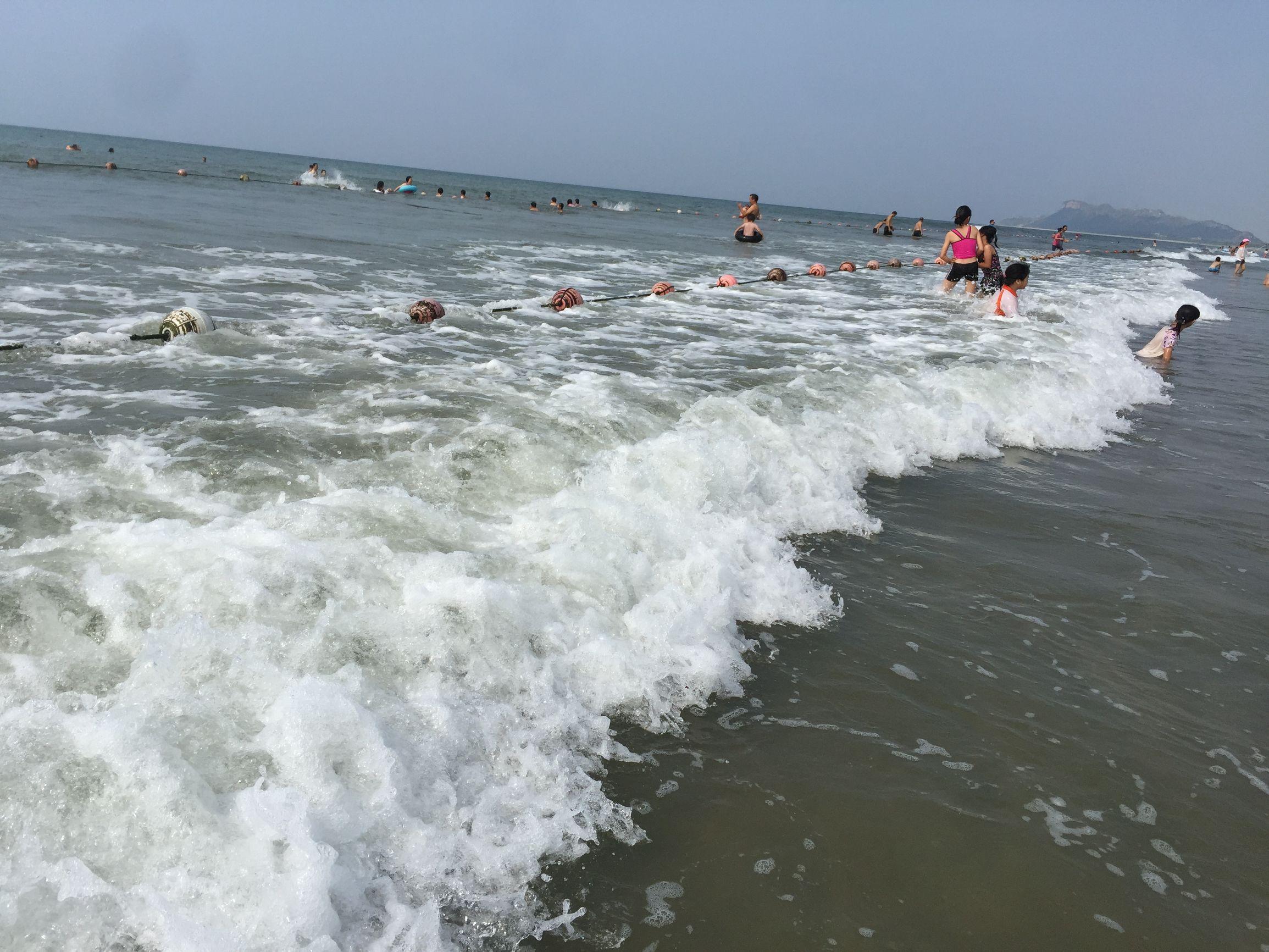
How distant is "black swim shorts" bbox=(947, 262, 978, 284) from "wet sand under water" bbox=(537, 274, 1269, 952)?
11844 mm

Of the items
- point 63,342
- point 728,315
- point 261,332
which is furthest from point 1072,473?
point 63,342

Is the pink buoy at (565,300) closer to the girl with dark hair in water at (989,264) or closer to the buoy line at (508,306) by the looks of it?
the buoy line at (508,306)

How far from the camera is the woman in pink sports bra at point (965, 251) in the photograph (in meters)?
15.5

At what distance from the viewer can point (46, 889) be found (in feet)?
6.67

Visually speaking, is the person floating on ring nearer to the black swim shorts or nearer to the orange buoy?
the black swim shorts

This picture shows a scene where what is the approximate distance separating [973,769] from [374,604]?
241 centimetres

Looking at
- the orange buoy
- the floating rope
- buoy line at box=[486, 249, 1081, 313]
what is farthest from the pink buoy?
the floating rope

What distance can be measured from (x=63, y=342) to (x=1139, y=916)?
8.17 m

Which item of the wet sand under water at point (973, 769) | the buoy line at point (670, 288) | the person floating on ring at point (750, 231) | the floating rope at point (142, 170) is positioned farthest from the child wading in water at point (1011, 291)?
the floating rope at point (142, 170)

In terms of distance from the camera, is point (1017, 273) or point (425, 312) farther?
point (1017, 273)

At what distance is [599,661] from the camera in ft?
10.9

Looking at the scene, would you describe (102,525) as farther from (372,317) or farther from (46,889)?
(372,317)

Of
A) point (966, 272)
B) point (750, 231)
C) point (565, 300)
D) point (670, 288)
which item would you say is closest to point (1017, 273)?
point (966, 272)

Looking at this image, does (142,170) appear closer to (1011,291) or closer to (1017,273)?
(1011,291)
